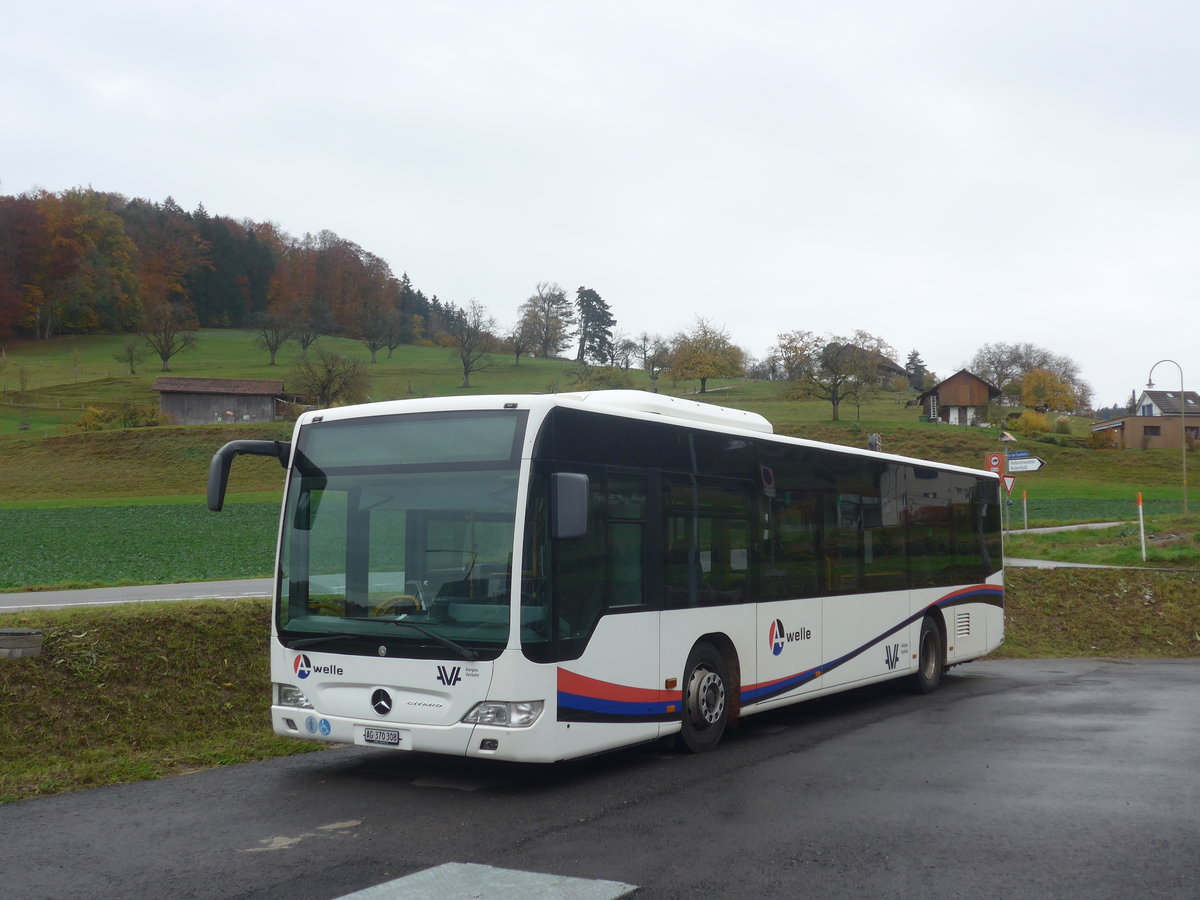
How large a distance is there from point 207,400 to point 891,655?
8175 centimetres

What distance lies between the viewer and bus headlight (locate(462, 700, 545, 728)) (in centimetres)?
764

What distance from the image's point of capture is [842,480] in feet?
40.2

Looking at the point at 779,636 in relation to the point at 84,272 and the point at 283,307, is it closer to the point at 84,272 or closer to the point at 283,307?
the point at 84,272

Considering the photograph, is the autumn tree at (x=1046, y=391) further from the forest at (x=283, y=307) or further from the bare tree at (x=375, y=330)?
the bare tree at (x=375, y=330)

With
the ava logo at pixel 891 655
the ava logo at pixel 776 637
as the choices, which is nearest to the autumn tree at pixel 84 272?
the ava logo at pixel 891 655

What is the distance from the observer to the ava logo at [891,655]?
13.0 metres

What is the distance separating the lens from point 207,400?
8750cm

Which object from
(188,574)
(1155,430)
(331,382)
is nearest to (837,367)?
(1155,430)

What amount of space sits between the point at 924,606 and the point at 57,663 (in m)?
9.63

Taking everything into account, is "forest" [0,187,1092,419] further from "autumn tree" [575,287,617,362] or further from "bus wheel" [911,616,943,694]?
"bus wheel" [911,616,943,694]

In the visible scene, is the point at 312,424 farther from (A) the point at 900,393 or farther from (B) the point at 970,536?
(A) the point at 900,393

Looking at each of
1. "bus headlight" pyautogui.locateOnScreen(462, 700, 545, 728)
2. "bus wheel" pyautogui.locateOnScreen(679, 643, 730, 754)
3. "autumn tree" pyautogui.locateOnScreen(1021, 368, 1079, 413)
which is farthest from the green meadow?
"autumn tree" pyautogui.locateOnScreen(1021, 368, 1079, 413)

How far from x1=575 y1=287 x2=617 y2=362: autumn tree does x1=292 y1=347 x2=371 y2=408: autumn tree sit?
2767 inches

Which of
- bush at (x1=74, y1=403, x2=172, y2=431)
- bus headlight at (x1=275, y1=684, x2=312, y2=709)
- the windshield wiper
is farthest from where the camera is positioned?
bush at (x1=74, y1=403, x2=172, y2=431)
